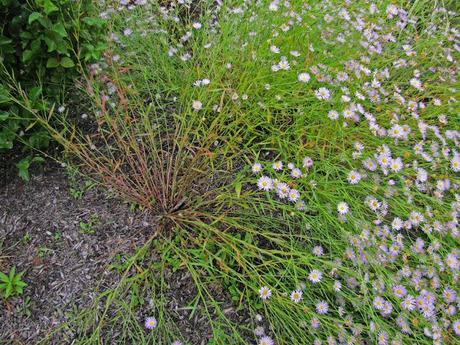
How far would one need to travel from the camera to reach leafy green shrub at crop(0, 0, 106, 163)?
6.00 ft

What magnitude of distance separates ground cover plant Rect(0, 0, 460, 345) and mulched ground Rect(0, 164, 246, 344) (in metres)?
0.05

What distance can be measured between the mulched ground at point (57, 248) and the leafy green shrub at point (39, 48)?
0.28 meters

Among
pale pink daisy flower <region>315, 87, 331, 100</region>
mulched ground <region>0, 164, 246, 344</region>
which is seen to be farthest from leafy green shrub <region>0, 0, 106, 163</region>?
pale pink daisy flower <region>315, 87, 331, 100</region>

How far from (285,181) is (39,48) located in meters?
1.32

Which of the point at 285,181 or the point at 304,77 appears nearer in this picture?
the point at 285,181

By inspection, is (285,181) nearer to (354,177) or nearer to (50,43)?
(354,177)

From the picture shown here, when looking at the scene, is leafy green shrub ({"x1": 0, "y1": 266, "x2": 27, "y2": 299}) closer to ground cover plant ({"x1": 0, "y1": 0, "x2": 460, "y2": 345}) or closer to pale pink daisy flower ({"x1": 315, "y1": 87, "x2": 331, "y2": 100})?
ground cover plant ({"x1": 0, "y1": 0, "x2": 460, "y2": 345})

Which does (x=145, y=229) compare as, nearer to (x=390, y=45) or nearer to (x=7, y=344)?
(x=7, y=344)

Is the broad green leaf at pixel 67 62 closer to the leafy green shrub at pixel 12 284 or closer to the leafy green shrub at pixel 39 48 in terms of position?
the leafy green shrub at pixel 39 48

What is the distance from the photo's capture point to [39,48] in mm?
1897

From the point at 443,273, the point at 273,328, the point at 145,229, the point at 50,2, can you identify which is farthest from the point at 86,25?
the point at 443,273

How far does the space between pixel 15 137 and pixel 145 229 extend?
810 millimetres

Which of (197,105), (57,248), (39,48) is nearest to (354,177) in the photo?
(197,105)

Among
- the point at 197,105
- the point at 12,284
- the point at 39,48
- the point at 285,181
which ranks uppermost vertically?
the point at 39,48
